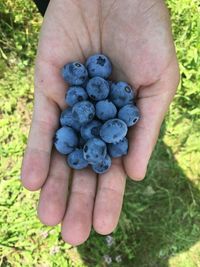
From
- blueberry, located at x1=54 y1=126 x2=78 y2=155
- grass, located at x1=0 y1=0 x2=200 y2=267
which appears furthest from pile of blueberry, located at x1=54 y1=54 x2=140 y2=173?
grass, located at x1=0 y1=0 x2=200 y2=267

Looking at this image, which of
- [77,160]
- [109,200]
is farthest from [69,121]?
[109,200]

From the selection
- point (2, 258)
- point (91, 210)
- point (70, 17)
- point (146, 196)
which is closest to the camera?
point (91, 210)

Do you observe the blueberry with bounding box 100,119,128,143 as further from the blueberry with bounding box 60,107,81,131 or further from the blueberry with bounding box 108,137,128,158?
the blueberry with bounding box 60,107,81,131

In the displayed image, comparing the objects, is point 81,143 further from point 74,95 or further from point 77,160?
point 74,95

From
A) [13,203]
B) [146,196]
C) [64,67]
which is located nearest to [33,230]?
[13,203]

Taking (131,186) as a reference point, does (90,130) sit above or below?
above

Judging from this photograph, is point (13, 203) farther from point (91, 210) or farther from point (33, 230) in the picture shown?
point (91, 210)

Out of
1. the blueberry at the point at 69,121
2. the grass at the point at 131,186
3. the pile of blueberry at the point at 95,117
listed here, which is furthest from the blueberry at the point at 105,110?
the grass at the point at 131,186
